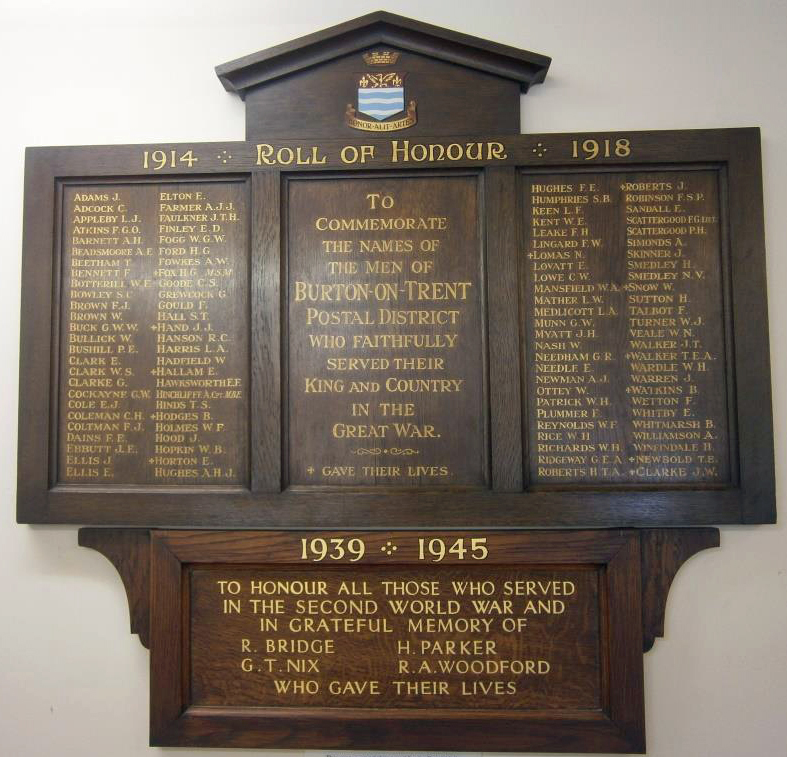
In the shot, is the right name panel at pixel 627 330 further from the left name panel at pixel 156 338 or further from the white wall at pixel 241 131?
the left name panel at pixel 156 338

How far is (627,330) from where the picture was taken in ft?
8.30

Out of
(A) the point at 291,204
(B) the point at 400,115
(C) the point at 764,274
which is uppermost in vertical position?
(B) the point at 400,115

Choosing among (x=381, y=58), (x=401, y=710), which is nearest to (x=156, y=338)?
(x=381, y=58)

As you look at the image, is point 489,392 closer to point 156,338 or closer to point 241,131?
point 156,338

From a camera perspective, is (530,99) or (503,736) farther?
(530,99)

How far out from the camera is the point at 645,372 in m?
2.52

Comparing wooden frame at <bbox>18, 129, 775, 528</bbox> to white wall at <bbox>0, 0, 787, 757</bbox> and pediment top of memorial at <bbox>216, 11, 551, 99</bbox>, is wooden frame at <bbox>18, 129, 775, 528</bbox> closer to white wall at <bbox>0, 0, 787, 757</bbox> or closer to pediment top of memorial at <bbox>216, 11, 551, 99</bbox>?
white wall at <bbox>0, 0, 787, 757</bbox>

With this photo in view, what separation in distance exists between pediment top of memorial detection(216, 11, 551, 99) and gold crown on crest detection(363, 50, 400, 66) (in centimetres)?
3

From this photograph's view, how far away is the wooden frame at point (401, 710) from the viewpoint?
244 cm

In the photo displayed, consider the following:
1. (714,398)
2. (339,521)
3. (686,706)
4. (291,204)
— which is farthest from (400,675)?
(291,204)

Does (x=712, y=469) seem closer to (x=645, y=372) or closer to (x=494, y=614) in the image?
(x=645, y=372)

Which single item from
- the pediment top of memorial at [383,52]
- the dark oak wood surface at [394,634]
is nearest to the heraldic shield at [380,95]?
the pediment top of memorial at [383,52]

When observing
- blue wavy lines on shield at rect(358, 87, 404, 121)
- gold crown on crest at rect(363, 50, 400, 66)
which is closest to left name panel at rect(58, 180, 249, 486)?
blue wavy lines on shield at rect(358, 87, 404, 121)

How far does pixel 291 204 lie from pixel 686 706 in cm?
264
